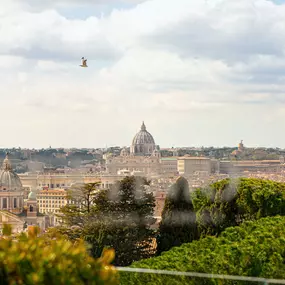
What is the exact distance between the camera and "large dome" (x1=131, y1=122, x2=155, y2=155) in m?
111

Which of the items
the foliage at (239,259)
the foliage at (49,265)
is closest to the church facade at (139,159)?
the foliage at (239,259)

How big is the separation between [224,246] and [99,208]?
26.5 ft

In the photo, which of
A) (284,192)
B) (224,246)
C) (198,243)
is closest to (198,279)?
(224,246)

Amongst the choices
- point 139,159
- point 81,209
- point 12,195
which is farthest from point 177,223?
point 139,159

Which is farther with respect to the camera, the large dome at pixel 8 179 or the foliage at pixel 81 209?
the large dome at pixel 8 179

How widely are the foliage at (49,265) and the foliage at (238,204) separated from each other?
32.6 feet

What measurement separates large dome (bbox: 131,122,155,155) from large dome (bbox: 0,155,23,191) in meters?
54.9

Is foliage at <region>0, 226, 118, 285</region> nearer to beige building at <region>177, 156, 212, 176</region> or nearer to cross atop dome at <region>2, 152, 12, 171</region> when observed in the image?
cross atop dome at <region>2, 152, 12, 171</region>

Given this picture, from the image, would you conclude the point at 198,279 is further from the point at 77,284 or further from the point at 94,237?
the point at 94,237

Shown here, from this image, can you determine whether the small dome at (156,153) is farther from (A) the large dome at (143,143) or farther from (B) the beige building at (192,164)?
(B) the beige building at (192,164)

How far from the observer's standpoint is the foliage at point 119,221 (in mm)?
12711

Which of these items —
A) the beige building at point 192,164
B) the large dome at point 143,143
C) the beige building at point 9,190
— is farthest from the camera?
the large dome at point 143,143

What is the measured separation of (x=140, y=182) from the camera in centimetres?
1503

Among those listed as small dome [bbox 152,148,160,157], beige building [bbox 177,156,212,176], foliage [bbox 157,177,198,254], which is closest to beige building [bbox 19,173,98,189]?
beige building [bbox 177,156,212,176]
